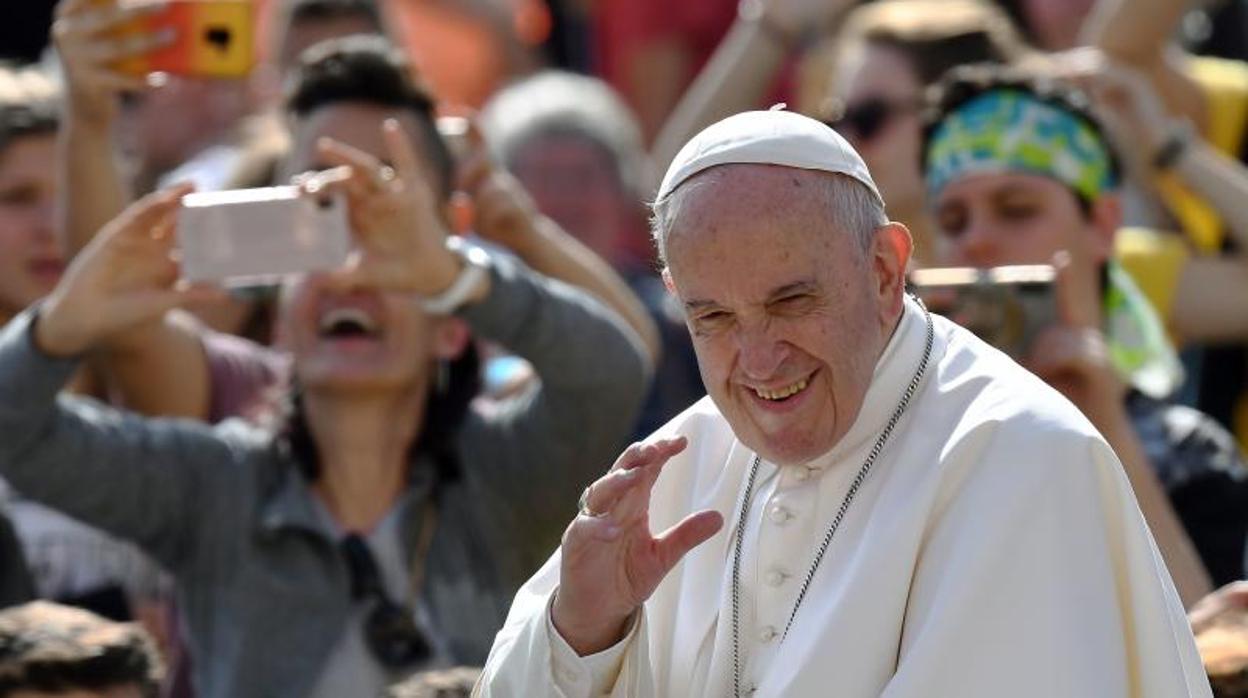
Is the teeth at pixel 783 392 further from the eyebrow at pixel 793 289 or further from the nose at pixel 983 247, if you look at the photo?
the nose at pixel 983 247

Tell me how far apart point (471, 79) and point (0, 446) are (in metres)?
3.98

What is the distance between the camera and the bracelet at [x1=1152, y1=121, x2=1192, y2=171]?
6977mm

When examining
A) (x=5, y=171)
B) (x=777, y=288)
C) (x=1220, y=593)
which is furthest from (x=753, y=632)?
(x=5, y=171)

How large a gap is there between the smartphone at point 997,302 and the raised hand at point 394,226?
0.93 m

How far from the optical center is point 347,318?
607cm

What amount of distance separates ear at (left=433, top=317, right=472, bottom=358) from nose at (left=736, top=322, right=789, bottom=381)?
2390mm

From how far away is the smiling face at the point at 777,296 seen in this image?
3832mm

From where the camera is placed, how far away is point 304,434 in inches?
239

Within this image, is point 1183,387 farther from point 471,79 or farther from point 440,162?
point 471,79

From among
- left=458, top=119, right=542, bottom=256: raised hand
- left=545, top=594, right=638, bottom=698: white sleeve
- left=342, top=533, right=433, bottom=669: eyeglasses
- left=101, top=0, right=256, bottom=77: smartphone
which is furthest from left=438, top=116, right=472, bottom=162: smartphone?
left=545, top=594, right=638, bottom=698: white sleeve

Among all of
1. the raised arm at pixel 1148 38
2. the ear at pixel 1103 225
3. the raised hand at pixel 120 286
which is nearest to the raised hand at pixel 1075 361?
the ear at pixel 1103 225

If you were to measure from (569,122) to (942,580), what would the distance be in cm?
407

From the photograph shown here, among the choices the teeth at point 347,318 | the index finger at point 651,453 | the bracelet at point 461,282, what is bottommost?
the teeth at point 347,318

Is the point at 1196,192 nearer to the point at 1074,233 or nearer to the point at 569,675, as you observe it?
the point at 1074,233
